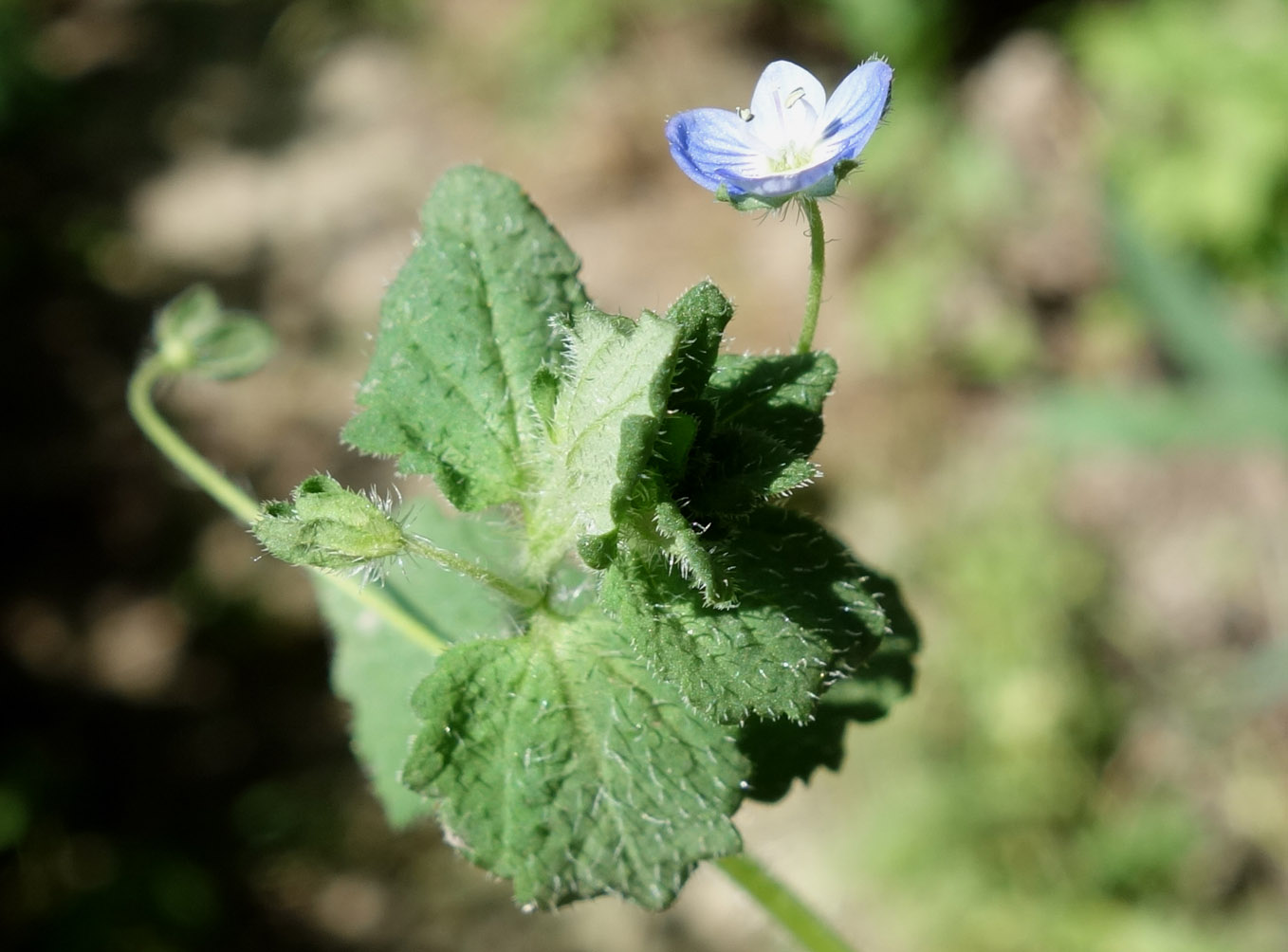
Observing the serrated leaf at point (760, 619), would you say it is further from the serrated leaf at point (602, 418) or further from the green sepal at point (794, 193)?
the green sepal at point (794, 193)

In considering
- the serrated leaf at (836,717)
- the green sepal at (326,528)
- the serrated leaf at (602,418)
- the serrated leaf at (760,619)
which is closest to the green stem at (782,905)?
the serrated leaf at (836,717)

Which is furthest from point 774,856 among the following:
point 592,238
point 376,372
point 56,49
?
point 56,49

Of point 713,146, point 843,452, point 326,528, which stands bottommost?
point 326,528

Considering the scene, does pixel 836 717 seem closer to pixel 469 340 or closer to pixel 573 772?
pixel 573 772

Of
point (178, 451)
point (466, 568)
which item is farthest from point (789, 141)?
point (178, 451)

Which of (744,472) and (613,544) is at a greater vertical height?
(744,472)

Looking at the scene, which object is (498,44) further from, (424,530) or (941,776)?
(424,530)

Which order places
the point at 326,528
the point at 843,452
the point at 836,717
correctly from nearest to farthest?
the point at 326,528 → the point at 836,717 → the point at 843,452

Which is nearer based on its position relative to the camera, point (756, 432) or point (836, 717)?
point (756, 432)
